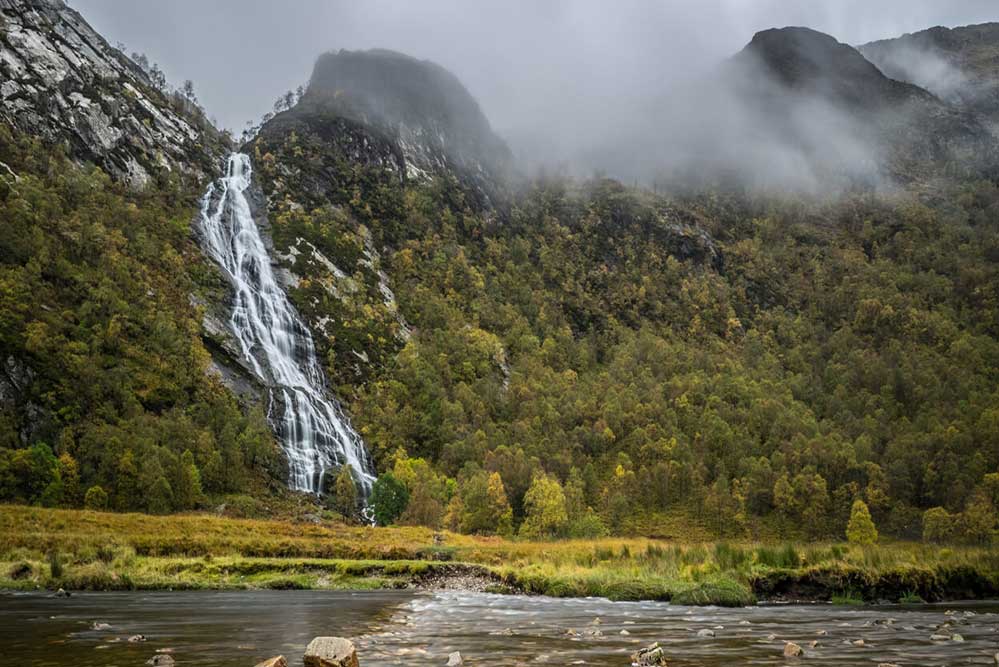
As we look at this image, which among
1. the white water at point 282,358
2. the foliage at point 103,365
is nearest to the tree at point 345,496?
the white water at point 282,358

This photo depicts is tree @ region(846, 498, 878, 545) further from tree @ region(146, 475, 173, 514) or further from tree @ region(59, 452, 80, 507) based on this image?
tree @ region(59, 452, 80, 507)

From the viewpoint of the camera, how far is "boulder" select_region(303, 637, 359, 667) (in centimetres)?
1156

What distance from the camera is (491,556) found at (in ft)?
178

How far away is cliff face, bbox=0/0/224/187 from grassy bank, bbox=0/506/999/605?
384 feet

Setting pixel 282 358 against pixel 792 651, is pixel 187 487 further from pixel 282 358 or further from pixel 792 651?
pixel 792 651

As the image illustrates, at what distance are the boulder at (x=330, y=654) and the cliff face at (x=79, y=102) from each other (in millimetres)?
172691

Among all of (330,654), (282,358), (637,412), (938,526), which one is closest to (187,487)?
(282,358)

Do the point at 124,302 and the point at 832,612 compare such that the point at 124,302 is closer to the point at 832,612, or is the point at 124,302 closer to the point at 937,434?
the point at 832,612

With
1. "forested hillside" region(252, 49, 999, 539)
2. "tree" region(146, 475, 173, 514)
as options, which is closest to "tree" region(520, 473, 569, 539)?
"forested hillside" region(252, 49, 999, 539)

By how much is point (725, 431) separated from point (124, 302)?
10613cm

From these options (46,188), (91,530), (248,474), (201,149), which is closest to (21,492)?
(248,474)

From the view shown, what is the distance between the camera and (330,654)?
464 inches

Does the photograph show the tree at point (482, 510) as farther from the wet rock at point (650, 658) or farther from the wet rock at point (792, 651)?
the wet rock at point (650, 658)

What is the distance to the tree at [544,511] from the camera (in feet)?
339
